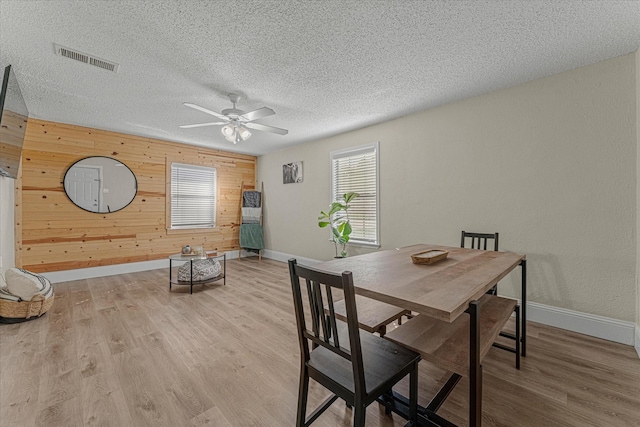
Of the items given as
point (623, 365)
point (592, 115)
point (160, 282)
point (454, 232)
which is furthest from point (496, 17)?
point (160, 282)

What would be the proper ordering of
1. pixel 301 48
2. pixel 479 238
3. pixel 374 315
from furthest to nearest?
1. pixel 479 238
2. pixel 301 48
3. pixel 374 315

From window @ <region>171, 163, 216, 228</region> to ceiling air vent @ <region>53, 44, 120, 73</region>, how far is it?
2.99 meters

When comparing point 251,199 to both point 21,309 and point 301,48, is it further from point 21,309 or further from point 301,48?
point 301,48

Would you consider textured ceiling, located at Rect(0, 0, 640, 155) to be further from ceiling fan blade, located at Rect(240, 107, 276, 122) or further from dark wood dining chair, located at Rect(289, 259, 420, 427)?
dark wood dining chair, located at Rect(289, 259, 420, 427)

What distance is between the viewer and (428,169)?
355 cm

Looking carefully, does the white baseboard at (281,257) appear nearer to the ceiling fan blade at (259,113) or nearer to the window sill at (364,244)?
the window sill at (364,244)

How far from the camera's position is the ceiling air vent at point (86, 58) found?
226 cm

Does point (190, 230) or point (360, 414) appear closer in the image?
point (360, 414)

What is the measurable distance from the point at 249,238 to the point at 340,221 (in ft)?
8.16

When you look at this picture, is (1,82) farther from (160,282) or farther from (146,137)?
(160,282)

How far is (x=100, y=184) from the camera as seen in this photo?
4496 millimetres

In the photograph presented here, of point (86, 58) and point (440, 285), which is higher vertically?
point (86, 58)

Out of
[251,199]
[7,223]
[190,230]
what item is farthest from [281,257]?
[7,223]

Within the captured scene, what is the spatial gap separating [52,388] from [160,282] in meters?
2.60
